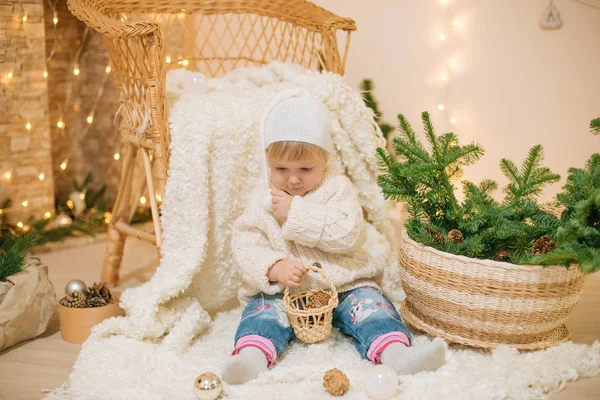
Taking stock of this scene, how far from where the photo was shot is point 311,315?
1.49 m

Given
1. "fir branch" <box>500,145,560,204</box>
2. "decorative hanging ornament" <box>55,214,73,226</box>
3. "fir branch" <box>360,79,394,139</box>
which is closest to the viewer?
"fir branch" <box>500,145,560,204</box>

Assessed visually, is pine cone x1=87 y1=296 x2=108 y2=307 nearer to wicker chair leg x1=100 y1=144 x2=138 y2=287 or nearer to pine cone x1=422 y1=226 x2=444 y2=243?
wicker chair leg x1=100 y1=144 x2=138 y2=287

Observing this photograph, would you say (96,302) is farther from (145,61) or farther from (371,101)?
(371,101)

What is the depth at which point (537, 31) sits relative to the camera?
2521 mm

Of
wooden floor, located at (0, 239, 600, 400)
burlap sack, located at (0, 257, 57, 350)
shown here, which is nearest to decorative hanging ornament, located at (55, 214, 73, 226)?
wooden floor, located at (0, 239, 600, 400)

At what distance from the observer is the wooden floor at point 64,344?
1406 millimetres

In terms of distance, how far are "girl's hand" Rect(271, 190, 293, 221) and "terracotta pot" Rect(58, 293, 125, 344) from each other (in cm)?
55

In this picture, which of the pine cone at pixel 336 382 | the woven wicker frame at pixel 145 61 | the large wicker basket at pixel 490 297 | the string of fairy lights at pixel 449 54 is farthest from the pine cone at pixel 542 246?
the string of fairy lights at pixel 449 54

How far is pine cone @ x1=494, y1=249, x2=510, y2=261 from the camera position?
1505mm

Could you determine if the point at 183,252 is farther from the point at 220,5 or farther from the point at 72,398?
the point at 220,5

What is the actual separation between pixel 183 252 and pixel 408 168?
658 millimetres

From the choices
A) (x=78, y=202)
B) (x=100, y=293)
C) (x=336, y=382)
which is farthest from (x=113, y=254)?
(x=336, y=382)

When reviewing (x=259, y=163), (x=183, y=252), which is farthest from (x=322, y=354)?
(x=259, y=163)

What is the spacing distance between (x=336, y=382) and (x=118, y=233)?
3.51ft
